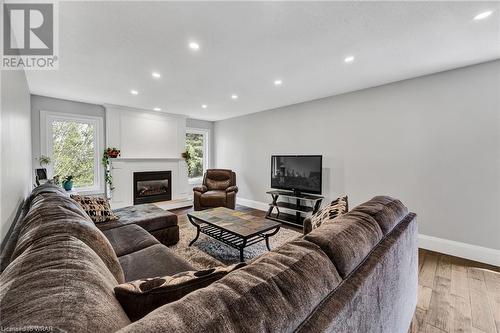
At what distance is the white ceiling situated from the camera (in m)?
1.67

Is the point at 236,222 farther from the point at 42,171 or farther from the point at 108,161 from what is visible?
the point at 108,161

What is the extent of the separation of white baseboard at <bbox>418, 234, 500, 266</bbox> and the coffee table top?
Result: 2.16 meters


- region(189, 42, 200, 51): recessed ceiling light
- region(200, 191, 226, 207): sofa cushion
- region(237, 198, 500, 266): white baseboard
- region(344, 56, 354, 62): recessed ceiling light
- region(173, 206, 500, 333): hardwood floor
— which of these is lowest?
region(173, 206, 500, 333): hardwood floor

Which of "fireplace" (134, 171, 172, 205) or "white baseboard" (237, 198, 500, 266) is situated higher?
"fireplace" (134, 171, 172, 205)

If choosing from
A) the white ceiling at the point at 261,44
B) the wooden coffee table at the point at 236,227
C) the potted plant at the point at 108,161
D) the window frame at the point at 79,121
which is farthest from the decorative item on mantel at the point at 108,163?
the wooden coffee table at the point at 236,227

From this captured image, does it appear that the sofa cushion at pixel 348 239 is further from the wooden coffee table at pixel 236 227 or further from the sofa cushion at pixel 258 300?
the wooden coffee table at pixel 236 227

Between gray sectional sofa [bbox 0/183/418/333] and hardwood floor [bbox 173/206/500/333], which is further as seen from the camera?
hardwood floor [bbox 173/206/500/333]

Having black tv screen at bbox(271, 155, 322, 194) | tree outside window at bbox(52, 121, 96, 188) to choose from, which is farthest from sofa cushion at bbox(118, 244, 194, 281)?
tree outside window at bbox(52, 121, 96, 188)

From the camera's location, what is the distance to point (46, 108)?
3.91m

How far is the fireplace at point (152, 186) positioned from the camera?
4.89 m

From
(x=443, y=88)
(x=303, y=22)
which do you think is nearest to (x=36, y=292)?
(x=303, y=22)

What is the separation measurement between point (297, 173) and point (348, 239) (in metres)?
3.24

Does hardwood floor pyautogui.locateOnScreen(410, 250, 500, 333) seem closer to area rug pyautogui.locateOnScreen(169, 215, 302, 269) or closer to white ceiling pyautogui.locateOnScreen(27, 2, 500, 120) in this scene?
area rug pyautogui.locateOnScreen(169, 215, 302, 269)

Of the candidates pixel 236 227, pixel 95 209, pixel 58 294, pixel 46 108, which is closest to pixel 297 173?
pixel 236 227
